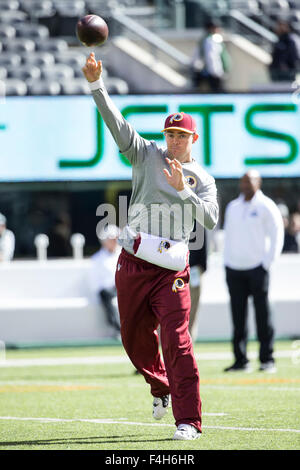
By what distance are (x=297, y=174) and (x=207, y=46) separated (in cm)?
291

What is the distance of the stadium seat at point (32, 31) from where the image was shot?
21269mm

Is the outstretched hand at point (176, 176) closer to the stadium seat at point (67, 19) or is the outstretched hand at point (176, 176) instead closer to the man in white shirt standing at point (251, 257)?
the man in white shirt standing at point (251, 257)

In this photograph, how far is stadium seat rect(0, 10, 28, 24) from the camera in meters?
21.9

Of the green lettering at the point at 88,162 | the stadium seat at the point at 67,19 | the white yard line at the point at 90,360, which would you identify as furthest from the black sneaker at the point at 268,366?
the stadium seat at the point at 67,19

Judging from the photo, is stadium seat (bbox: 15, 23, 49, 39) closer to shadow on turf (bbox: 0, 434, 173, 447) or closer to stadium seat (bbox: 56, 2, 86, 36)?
stadium seat (bbox: 56, 2, 86, 36)

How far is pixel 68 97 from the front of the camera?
57.0 ft

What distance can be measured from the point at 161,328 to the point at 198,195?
0.86 meters

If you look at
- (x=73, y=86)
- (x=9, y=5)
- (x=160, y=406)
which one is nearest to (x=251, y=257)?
(x=160, y=406)

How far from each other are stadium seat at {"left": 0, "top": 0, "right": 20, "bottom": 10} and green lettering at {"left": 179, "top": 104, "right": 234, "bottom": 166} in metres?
6.79

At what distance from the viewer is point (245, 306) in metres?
10.7

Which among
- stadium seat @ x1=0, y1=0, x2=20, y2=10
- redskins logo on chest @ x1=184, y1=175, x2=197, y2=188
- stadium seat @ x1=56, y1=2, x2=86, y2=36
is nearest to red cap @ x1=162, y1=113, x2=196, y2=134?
redskins logo on chest @ x1=184, y1=175, x2=197, y2=188

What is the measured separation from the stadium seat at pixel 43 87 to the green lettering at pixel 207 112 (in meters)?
2.75

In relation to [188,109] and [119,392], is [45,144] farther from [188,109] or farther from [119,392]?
[119,392]
